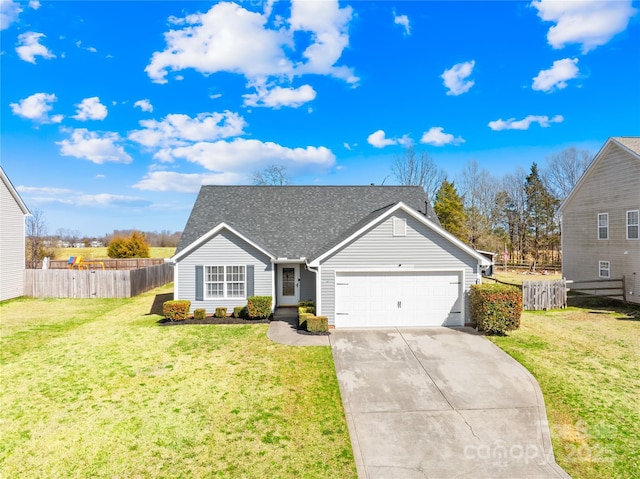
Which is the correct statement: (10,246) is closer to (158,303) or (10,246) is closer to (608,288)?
(158,303)

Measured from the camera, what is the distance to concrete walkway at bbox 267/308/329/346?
11773mm

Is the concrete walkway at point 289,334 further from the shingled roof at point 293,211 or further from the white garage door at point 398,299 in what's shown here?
the shingled roof at point 293,211

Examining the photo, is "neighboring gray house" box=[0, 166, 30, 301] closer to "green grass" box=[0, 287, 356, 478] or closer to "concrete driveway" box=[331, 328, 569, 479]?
"green grass" box=[0, 287, 356, 478]

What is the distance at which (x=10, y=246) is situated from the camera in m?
19.6

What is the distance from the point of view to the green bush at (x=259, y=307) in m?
14.6

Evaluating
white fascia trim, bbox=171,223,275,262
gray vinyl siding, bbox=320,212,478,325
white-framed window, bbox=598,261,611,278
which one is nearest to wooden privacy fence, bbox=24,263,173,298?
white fascia trim, bbox=171,223,275,262

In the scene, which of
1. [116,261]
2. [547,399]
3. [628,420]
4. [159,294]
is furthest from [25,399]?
[116,261]

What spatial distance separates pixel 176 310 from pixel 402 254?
390 inches

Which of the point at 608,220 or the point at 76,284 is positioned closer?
the point at 608,220

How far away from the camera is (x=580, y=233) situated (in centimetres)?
2131

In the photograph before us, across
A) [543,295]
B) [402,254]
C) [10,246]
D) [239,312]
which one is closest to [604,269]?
[543,295]

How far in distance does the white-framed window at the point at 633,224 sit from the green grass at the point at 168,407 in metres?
17.5

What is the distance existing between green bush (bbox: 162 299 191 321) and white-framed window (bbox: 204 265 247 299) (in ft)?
3.72

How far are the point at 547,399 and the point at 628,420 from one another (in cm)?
139
